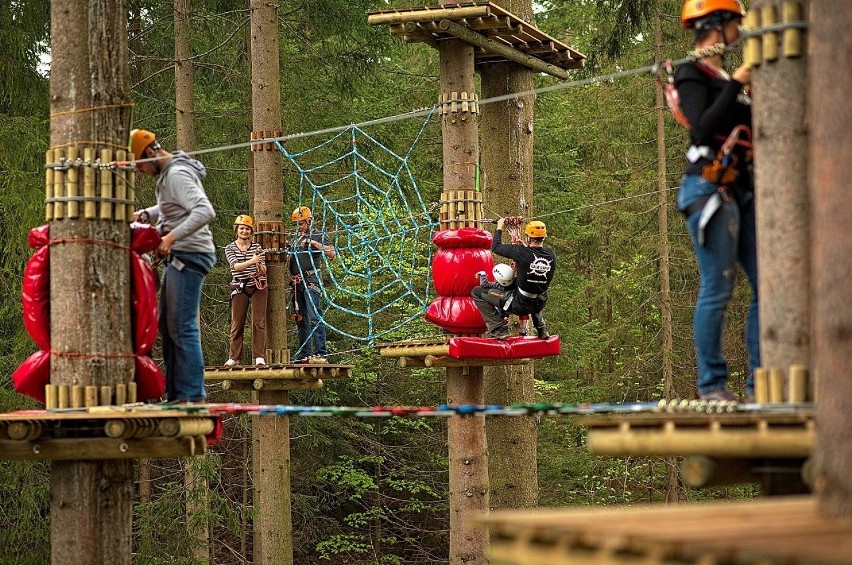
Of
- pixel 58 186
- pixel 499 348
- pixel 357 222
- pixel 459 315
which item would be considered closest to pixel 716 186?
pixel 58 186

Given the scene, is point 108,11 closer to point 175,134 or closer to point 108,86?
point 108,86

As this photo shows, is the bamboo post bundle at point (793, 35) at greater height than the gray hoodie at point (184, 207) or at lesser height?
greater

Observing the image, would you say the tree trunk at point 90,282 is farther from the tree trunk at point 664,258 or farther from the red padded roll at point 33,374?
the tree trunk at point 664,258

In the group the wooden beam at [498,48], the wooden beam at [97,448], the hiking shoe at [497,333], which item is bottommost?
the wooden beam at [97,448]

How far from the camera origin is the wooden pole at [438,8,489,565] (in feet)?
35.2

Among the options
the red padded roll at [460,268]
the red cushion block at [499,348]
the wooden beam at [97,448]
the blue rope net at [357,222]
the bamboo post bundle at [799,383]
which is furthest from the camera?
the blue rope net at [357,222]

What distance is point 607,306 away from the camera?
25406 mm

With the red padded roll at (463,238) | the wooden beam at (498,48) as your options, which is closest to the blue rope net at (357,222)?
the wooden beam at (498,48)

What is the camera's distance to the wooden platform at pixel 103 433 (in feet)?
19.6

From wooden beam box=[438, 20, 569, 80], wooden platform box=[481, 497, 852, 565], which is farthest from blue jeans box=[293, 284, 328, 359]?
wooden platform box=[481, 497, 852, 565]

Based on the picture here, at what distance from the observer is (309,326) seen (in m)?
13.4

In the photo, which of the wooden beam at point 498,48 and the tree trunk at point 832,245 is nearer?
the tree trunk at point 832,245

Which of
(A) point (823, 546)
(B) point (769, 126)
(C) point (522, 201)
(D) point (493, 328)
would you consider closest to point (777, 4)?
(B) point (769, 126)

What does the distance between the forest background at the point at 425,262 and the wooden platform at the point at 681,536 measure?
42.5 feet
